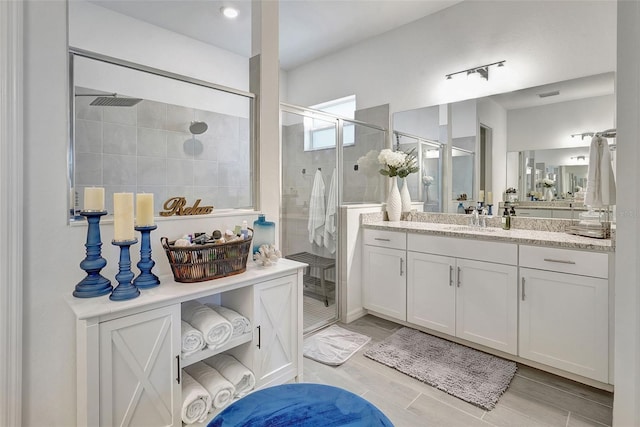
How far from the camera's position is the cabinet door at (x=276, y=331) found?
158cm

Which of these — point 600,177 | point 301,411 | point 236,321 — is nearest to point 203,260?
point 236,321

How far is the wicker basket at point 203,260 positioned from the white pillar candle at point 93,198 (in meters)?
0.31

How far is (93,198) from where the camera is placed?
124 centimetres

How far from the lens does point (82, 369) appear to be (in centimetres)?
110

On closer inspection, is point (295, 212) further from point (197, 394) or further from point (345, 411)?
point (345, 411)

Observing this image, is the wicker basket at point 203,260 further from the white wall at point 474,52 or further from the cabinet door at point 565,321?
the white wall at point 474,52

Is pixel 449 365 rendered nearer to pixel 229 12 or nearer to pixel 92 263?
pixel 92 263

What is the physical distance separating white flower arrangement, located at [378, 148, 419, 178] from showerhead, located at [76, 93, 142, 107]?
233cm

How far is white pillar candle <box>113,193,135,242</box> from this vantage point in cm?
122
